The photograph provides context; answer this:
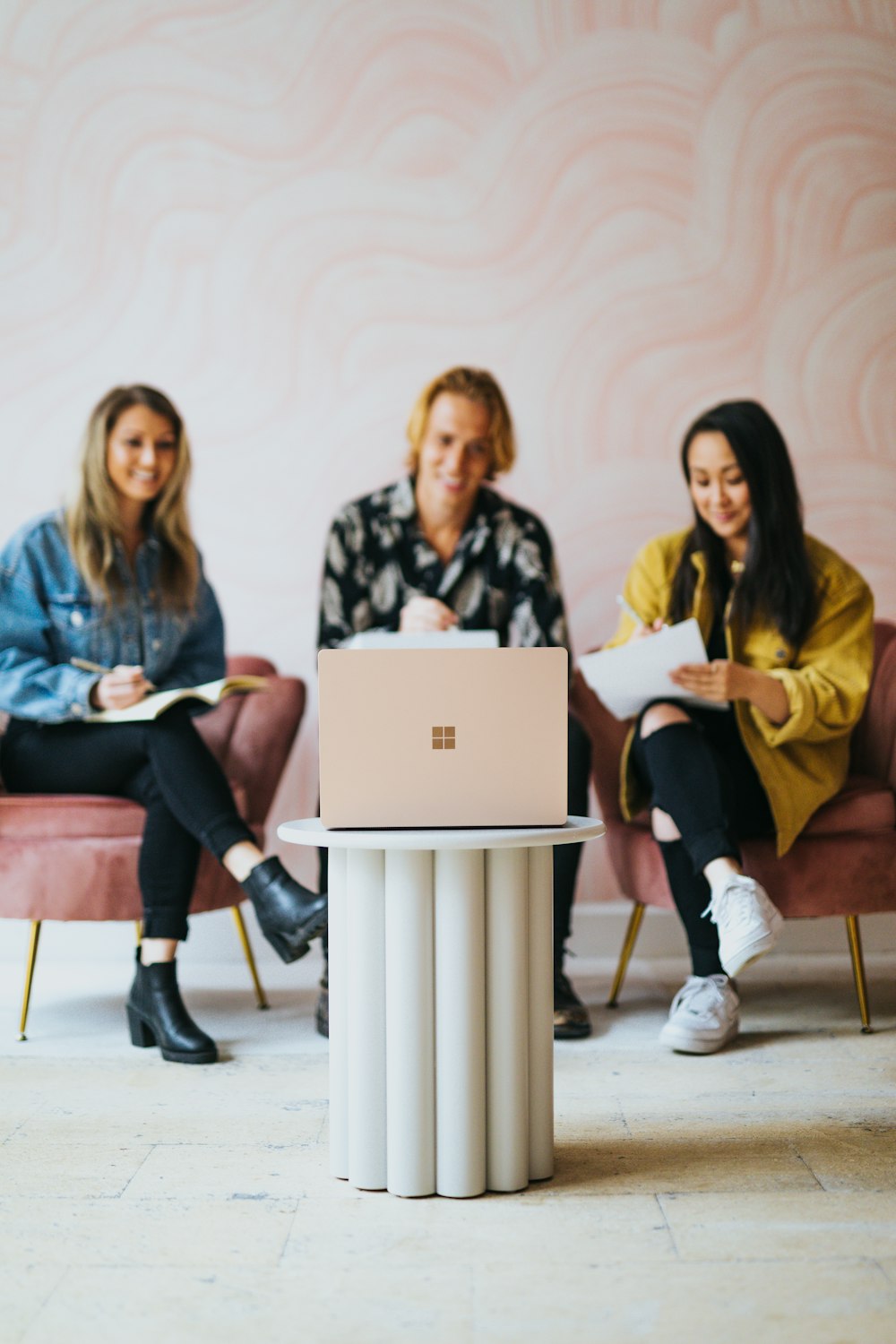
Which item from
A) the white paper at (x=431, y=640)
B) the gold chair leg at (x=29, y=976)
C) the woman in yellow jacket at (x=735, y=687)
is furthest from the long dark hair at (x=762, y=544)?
the gold chair leg at (x=29, y=976)

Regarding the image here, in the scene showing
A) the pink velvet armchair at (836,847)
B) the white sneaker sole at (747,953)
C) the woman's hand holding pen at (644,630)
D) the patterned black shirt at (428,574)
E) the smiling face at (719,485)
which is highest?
the smiling face at (719,485)

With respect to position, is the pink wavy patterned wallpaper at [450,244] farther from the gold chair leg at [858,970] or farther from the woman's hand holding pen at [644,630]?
the gold chair leg at [858,970]

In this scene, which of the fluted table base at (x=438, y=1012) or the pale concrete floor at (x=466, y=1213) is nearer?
the pale concrete floor at (x=466, y=1213)

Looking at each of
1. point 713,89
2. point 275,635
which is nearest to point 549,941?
point 275,635

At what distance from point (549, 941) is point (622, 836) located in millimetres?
957

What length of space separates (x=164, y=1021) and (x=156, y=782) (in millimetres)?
416

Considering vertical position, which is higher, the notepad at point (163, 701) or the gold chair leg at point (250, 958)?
the notepad at point (163, 701)

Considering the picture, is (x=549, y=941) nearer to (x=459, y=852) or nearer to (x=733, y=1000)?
(x=459, y=852)

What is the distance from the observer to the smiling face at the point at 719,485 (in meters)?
2.53

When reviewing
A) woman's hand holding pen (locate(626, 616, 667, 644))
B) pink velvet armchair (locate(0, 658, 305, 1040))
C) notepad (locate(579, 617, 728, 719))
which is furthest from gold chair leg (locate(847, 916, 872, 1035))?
pink velvet armchair (locate(0, 658, 305, 1040))

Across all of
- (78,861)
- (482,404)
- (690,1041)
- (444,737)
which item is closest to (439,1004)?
(444,737)

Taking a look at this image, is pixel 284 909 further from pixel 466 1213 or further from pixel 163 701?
pixel 466 1213

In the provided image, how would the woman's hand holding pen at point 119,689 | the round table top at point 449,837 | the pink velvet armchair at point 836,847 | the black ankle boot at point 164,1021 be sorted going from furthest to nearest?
the woman's hand holding pen at point 119,689 < the pink velvet armchair at point 836,847 < the black ankle boot at point 164,1021 < the round table top at point 449,837

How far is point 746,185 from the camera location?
3043mm
